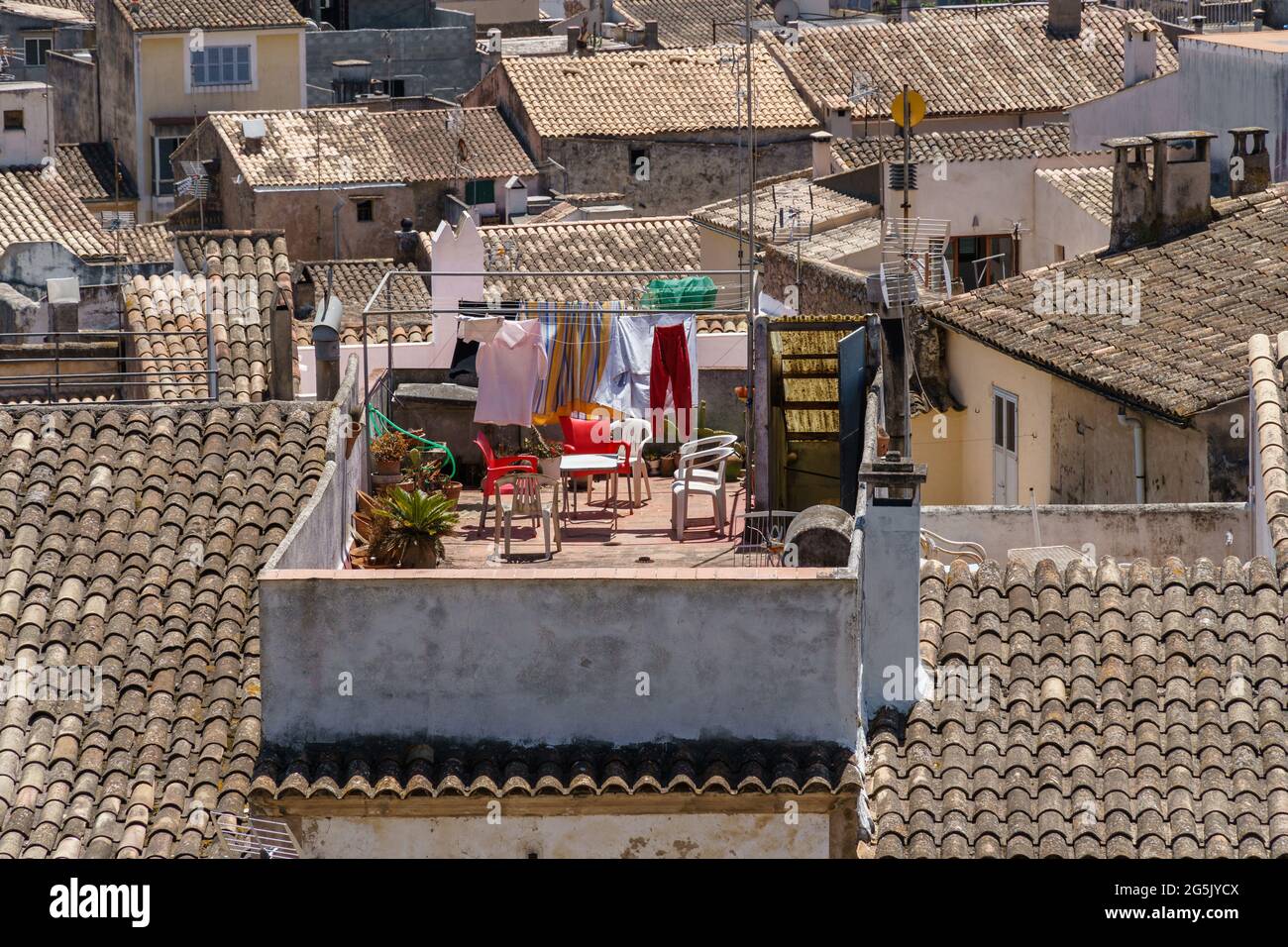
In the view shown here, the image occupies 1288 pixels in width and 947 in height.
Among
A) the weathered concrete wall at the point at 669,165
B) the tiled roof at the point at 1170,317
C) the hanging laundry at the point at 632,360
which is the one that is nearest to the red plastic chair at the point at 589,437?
the hanging laundry at the point at 632,360

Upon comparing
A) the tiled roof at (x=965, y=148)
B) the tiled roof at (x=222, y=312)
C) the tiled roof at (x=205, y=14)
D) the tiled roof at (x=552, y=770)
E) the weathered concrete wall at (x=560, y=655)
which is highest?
the tiled roof at (x=205, y=14)

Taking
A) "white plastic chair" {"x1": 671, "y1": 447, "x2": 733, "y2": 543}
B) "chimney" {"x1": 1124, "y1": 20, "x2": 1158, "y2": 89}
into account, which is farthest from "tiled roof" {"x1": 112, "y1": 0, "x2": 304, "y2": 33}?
"white plastic chair" {"x1": 671, "y1": 447, "x2": 733, "y2": 543}

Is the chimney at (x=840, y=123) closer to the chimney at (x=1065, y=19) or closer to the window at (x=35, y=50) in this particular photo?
the chimney at (x=1065, y=19)

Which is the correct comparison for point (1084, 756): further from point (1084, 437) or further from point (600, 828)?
point (1084, 437)

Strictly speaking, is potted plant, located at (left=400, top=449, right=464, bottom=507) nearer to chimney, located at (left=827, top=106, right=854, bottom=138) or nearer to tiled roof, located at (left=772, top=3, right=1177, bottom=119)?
chimney, located at (left=827, top=106, right=854, bottom=138)

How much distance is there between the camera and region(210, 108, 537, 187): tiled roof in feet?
176

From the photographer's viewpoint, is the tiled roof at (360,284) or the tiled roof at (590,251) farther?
the tiled roof at (590,251)

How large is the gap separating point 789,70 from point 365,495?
129 ft

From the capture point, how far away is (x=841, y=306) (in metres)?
27.9

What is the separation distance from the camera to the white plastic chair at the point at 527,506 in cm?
1942

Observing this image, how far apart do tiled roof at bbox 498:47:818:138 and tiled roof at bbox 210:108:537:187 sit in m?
1.19

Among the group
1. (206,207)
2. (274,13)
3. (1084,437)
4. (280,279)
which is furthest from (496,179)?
(1084,437)

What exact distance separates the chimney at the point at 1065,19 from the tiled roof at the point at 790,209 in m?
18.8

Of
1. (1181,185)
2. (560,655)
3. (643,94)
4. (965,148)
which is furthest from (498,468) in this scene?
(643,94)
